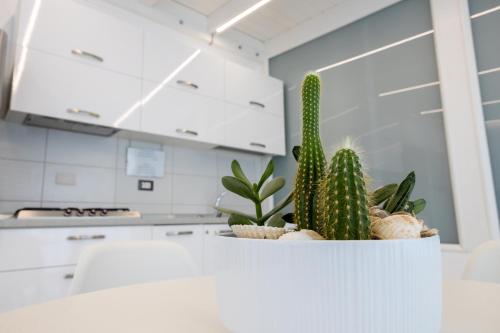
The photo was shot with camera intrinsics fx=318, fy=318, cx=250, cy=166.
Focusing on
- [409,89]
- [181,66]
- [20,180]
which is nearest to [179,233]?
[20,180]

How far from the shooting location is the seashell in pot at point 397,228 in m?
→ 0.33

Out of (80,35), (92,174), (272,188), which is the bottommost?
(272,188)

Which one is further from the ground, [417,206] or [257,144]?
A: [257,144]

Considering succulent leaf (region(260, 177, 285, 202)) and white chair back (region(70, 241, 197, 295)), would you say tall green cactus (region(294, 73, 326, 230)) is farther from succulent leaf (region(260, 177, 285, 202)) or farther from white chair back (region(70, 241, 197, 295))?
white chair back (region(70, 241, 197, 295))

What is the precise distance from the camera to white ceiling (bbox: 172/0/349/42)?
3086 mm

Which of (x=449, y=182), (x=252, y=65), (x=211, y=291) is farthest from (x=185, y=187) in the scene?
(x=211, y=291)

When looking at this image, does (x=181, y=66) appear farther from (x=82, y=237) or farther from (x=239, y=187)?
(x=239, y=187)

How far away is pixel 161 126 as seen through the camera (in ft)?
8.13

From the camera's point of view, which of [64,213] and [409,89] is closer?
[64,213]

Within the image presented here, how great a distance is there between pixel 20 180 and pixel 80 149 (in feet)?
1.44

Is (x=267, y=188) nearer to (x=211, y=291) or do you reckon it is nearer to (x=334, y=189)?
(x=334, y=189)

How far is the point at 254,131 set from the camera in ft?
10.4

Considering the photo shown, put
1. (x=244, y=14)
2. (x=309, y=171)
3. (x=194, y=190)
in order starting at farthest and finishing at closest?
(x=194, y=190) → (x=244, y=14) → (x=309, y=171)

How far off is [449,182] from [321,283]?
2551mm
